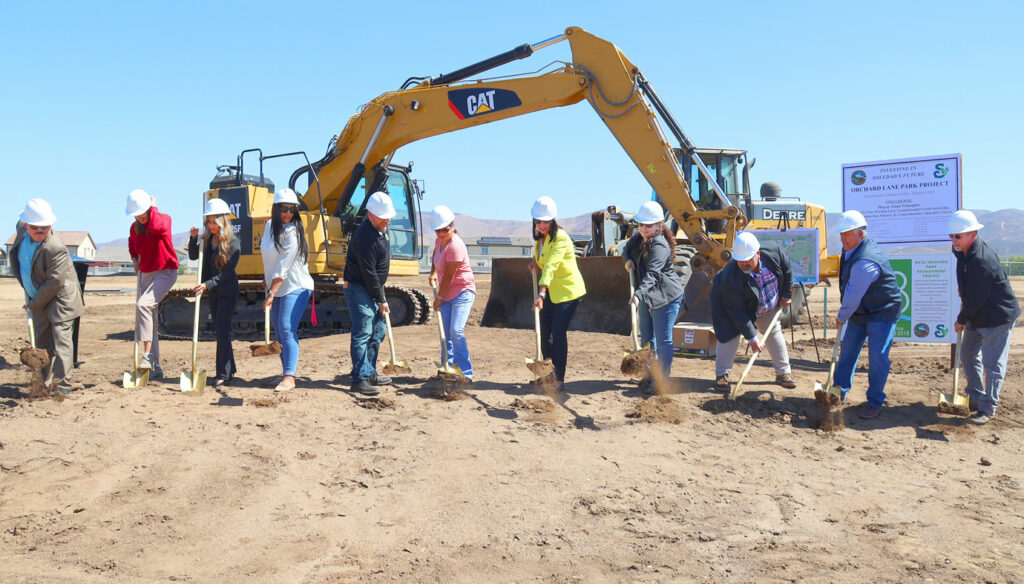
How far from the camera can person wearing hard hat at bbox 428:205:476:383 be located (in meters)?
7.14

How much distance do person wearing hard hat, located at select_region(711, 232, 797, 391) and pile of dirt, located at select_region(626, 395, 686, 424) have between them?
3.09ft

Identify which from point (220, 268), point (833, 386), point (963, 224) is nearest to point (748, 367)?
point (833, 386)

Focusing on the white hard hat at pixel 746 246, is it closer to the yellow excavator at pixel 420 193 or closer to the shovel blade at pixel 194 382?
the yellow excavator at pixel 420 193

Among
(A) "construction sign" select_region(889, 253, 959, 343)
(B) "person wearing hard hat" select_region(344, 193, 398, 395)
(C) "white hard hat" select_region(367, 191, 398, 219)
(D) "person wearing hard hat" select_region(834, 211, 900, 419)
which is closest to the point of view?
(D) "person wearing hard hat" select_region(834, 211, 900, 419)

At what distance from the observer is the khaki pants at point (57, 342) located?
6.91m

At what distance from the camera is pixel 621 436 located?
20.1 ft

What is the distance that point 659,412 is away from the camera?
22.1 feet

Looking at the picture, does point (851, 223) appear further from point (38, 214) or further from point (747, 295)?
point (38, 214)

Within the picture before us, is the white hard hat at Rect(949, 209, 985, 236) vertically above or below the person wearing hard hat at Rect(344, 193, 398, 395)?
above

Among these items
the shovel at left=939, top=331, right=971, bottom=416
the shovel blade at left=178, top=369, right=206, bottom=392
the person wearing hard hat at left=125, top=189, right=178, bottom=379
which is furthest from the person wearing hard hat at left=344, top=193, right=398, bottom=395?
the shovel at left=939, top=331, right=971, bottom=416

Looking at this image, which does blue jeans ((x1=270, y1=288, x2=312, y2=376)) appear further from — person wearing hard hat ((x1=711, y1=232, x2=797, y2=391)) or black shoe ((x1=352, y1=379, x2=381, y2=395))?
person wearing hard hat ((x1=711, y1=232, x2=797, y2=391))

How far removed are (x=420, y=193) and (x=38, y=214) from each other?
671 cm

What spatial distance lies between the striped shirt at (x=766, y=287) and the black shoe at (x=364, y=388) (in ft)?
12.0

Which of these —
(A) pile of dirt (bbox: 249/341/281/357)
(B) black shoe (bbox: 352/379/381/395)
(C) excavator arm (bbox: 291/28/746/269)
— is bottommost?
(B) black shoe (bbox: 352/379/381/395)
